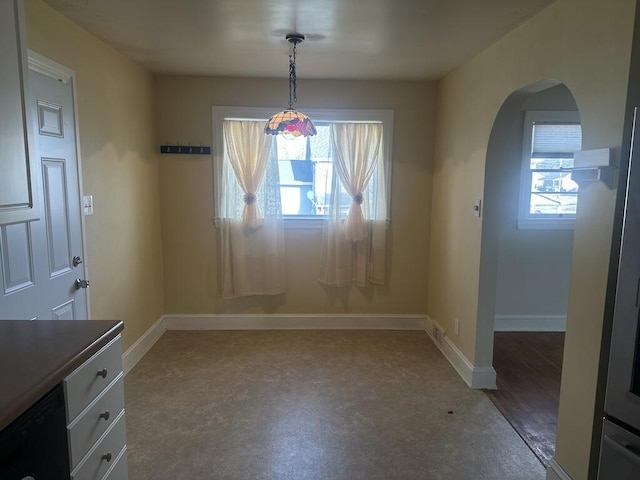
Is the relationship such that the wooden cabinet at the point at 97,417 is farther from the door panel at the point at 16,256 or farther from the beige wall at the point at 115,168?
the beige wall at the point at 115,168

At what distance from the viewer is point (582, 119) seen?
194 cm

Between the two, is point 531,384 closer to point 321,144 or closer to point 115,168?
point 321,144

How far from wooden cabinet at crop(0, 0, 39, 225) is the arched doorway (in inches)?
98.8

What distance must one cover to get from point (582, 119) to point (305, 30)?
1684 mm

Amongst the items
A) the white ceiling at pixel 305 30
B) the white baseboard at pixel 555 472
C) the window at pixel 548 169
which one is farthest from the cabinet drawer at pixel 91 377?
the window at pixel 548 169

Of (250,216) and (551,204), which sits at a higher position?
(551,204)

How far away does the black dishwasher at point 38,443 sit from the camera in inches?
39.9

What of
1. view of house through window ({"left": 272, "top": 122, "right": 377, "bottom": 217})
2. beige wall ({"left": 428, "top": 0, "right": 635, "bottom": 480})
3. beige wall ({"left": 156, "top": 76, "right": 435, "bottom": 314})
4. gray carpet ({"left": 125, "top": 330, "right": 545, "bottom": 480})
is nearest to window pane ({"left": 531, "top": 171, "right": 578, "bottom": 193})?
beige wall ({"left": 156, "top": 76, "right": 435, "bottom": 314})

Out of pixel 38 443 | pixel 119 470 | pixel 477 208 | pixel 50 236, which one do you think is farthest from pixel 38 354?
pixel 477 208

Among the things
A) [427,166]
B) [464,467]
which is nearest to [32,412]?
[464,467]

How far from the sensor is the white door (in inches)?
78.5

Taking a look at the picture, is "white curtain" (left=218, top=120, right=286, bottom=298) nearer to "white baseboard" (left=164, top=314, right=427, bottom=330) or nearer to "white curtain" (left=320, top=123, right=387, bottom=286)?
"white baseboard" (left=164, top=314, right=427, bottom=330)

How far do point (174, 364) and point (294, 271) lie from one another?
1454 millimetres

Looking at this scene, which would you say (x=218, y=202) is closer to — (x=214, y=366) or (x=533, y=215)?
(x=214, y=366)
